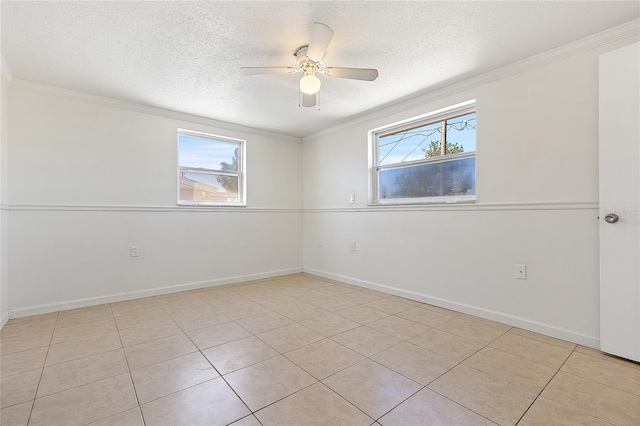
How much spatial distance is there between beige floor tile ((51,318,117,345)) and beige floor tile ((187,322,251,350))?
2.48 feet

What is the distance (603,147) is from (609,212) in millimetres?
452

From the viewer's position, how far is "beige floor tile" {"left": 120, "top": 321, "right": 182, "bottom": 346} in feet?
7.27

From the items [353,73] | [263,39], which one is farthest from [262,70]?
[353,73]

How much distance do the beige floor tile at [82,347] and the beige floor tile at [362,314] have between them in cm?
185

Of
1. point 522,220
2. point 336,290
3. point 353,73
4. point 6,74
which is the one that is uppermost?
point 6,74

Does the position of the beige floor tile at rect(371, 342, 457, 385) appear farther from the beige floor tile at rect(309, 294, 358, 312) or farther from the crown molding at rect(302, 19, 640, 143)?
the crown molding at rect(302, 19, 640, 143)

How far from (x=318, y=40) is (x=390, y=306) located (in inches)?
98.7

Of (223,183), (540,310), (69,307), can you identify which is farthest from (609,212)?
(69,307)

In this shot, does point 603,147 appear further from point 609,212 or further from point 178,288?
point 178,288

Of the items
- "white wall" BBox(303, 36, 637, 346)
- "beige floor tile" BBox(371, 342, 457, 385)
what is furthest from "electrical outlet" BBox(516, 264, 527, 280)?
"beige floor tile" BBox(371, 342, 457, 385)

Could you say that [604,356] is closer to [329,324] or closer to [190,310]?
[329,324]

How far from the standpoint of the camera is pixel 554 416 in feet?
4.51

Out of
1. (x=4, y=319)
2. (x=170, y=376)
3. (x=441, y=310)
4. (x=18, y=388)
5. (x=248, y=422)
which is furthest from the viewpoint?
(x=441, y=310)

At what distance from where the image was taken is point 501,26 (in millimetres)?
1984
